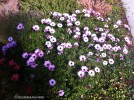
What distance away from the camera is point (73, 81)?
4.34 metres

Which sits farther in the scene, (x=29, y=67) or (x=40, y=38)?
(x=40, y=38)

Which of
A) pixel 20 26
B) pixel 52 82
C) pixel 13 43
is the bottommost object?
pixel 52 82

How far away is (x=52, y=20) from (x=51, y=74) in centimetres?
124

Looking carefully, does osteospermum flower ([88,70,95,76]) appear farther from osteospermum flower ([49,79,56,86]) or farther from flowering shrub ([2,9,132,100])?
osteospermum flower ([49,79,56,86])

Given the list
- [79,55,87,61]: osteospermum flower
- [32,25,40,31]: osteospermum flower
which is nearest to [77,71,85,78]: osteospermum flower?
[79,55,87,61]: osteospermum flower

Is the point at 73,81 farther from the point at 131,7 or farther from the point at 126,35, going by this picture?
the point at 131,7

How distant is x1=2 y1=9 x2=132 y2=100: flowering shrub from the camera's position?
4328 millimetres

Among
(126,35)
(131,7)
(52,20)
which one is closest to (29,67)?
(52,20)

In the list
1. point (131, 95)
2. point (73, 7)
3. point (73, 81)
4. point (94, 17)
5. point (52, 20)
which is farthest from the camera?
point (73, 7)

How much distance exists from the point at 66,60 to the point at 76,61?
16 centimetres

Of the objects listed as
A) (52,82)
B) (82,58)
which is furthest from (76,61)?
(52,82)

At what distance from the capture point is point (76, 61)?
4.52 meters

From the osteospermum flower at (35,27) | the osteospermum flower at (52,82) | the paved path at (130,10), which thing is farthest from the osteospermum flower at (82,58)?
the paved path at (130,10)

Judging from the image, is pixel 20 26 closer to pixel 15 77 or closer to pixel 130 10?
pixel 15 77
